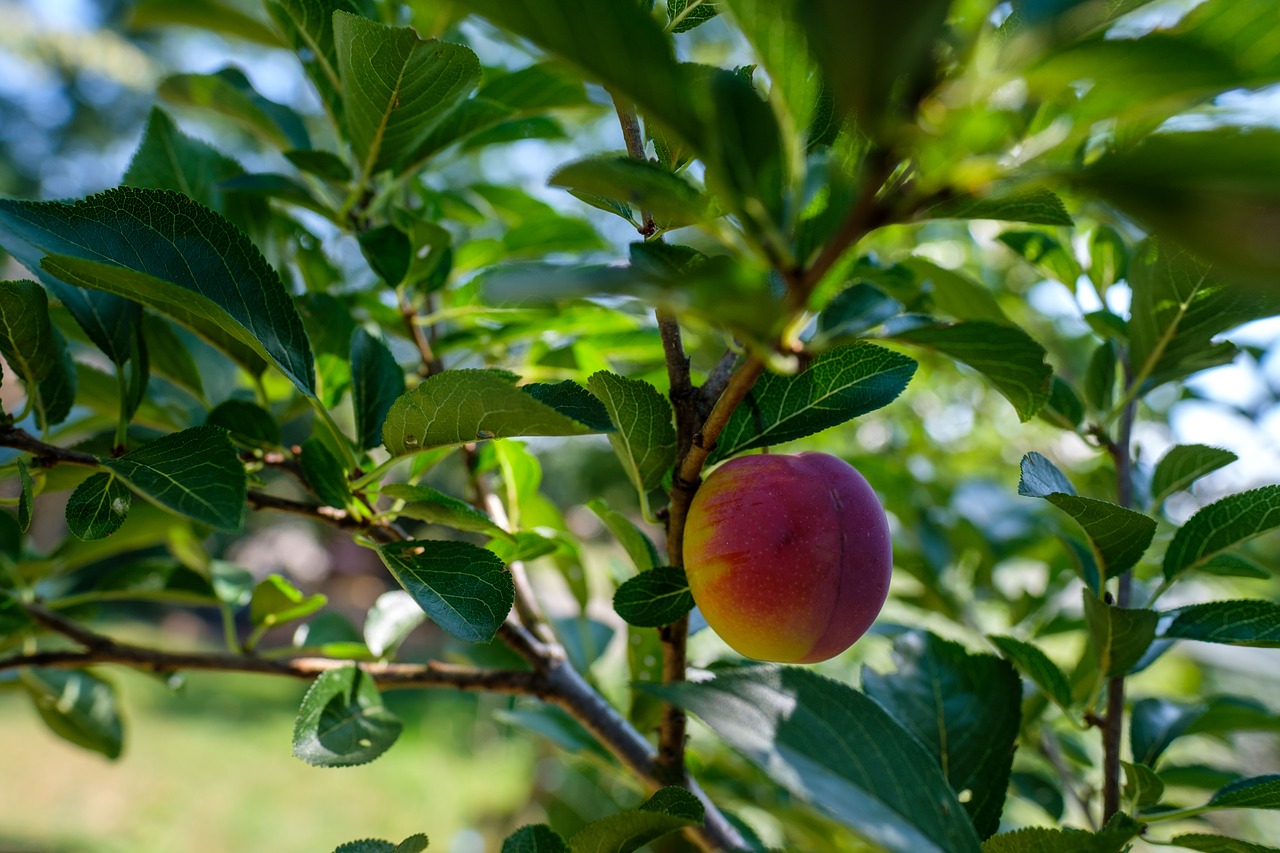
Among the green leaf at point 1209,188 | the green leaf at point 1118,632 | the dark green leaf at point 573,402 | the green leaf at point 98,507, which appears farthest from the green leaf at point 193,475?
the green leaf at point 1118,632

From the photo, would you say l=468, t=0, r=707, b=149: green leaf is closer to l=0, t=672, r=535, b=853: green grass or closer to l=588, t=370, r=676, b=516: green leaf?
l=588, t=370, r=676, b=516: green leaf

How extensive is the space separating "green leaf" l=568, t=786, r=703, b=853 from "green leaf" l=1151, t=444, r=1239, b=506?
16.2 inches

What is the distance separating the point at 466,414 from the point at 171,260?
0.17m

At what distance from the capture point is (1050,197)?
34 cm

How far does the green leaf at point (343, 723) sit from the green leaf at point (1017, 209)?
17.0 inches

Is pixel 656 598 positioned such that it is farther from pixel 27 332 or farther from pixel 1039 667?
pixel 27 332

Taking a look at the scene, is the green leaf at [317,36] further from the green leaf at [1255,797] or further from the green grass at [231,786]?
the green grass at [231,786]

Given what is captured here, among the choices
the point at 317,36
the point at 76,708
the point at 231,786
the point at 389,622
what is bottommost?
the point at 231,786

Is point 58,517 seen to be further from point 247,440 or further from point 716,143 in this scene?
point 716,143

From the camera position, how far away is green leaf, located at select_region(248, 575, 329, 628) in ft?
2.12

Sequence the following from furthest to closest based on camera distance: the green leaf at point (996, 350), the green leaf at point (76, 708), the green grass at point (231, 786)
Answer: the green grass at point (231, 786)
the green leaf at point (76, 708)
the green leaf at point (996, 350)

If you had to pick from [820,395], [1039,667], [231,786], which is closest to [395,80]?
[820,395]

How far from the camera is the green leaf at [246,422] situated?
551 millimetres

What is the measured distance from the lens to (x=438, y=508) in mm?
480
